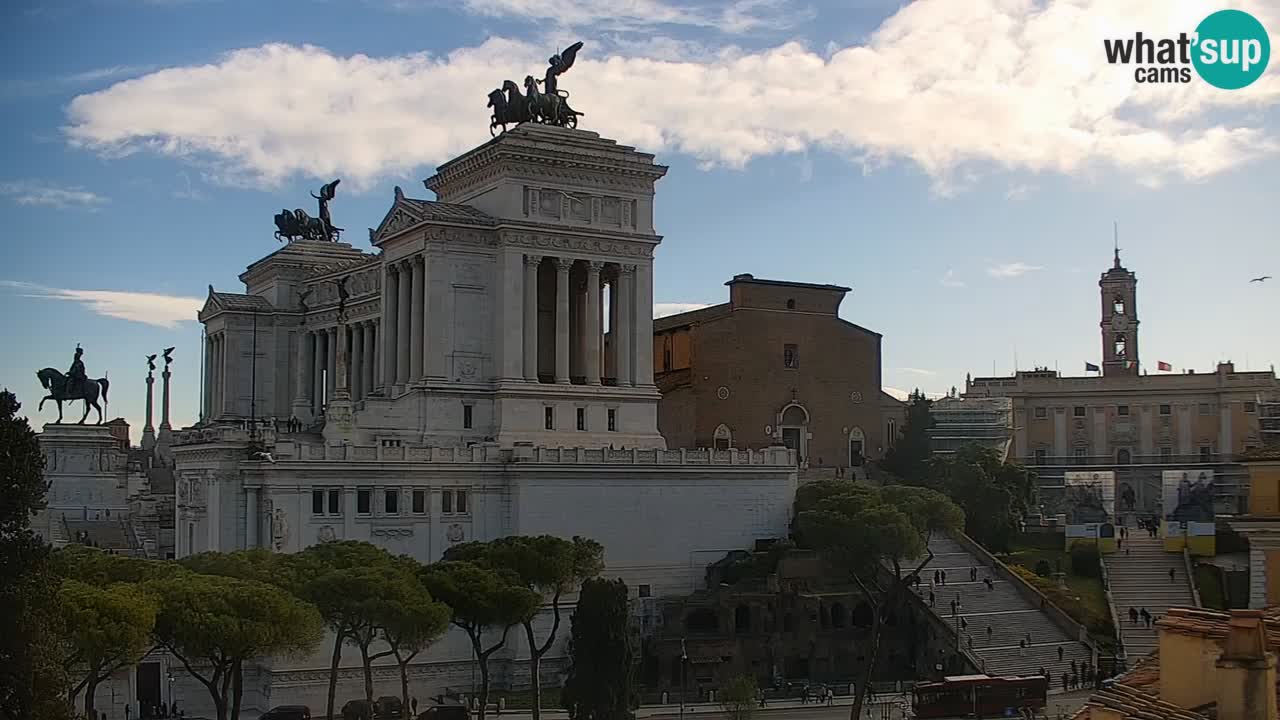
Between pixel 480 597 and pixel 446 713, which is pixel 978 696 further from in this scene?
pixel 446 713

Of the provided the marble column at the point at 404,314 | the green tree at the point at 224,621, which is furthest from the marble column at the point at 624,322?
the green tree at the point at 224,621

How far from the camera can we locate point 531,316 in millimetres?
84062

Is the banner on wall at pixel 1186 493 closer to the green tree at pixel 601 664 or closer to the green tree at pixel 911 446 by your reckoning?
the green tree at pixel 911 446

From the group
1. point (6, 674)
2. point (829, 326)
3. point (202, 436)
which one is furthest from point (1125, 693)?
point (829, 326)

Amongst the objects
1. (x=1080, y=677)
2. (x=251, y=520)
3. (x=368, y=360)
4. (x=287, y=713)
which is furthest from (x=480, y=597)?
(x=368, y=360)

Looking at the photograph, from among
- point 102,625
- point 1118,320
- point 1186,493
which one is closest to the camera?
point 102,625

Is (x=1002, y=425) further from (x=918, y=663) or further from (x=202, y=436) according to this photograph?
(x=202, y=436)

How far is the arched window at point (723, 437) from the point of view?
99750 millimetres

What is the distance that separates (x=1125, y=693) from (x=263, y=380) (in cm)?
10058

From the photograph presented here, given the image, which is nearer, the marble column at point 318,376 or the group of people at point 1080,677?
the group of people at point 1080,677

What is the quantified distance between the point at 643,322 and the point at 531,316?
733 centimetres

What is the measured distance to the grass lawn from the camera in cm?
7744

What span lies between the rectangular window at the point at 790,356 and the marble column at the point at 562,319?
2281 centimetres

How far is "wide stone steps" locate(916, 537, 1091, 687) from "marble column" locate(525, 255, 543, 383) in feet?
79.2
